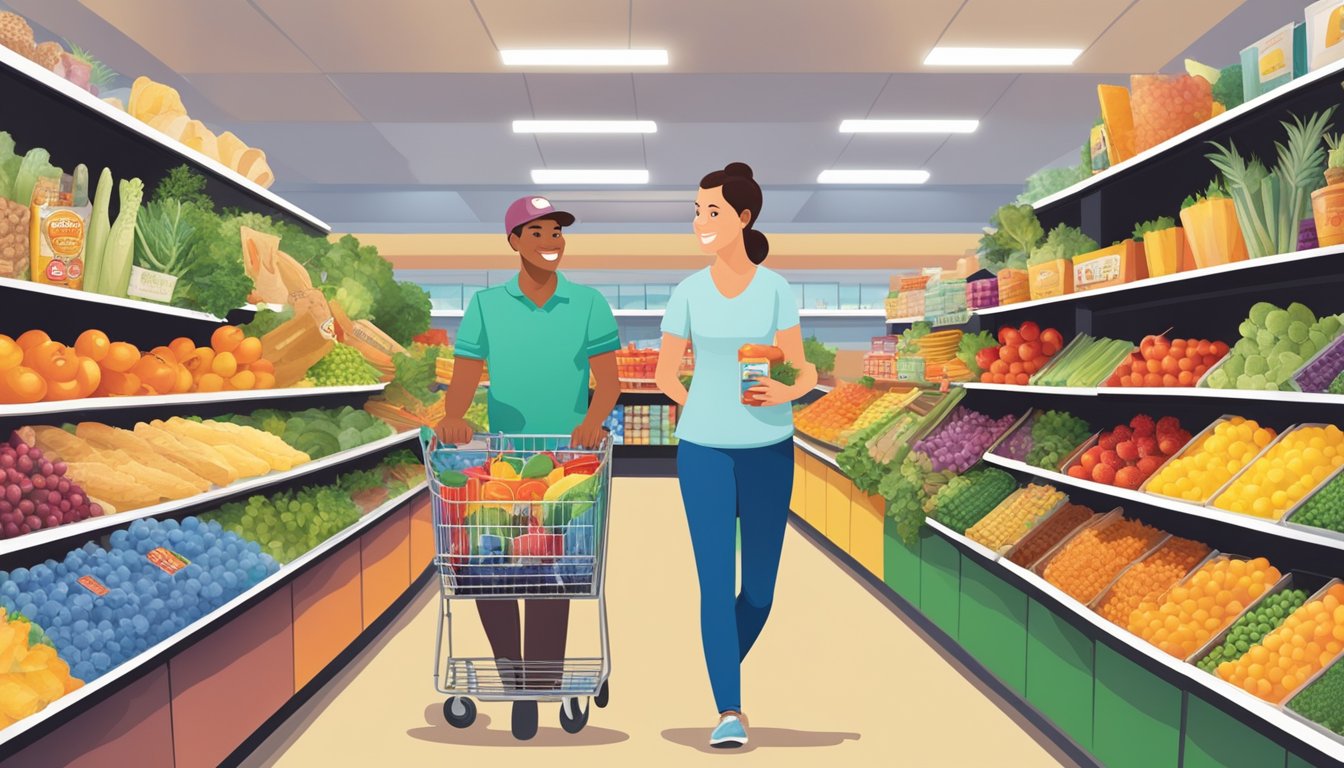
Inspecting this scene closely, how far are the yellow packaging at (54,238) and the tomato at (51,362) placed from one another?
0.19m

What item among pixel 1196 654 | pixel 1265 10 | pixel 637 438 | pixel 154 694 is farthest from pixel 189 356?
pixel 637 438

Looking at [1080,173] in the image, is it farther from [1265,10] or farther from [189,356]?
[189,356]

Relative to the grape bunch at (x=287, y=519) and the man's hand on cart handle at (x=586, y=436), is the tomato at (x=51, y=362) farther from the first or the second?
Answer: the man's hand on cart handle at (x=586, y=436)

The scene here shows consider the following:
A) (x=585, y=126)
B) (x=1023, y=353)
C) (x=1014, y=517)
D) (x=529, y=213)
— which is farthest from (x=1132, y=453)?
(x=585, y=126)

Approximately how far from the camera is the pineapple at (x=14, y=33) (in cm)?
251

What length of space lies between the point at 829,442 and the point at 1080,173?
3360 mm

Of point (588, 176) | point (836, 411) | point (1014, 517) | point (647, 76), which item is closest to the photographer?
point (1014, 517)

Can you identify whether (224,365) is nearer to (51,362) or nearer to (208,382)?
(208,382)

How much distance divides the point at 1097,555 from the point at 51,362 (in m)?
3.56

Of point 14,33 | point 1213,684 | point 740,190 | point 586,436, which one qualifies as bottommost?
point 1213,684

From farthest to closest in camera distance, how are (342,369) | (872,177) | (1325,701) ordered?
(872,177) < (342,369) < (1325,701)

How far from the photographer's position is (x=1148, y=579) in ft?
10.3

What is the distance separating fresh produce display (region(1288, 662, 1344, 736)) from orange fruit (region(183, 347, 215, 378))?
3.61 meters

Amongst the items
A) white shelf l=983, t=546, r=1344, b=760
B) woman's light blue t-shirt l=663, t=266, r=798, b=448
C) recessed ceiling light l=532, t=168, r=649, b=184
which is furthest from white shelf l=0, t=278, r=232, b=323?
recessed ceiling light l=532, t=168, r=649, b=184
